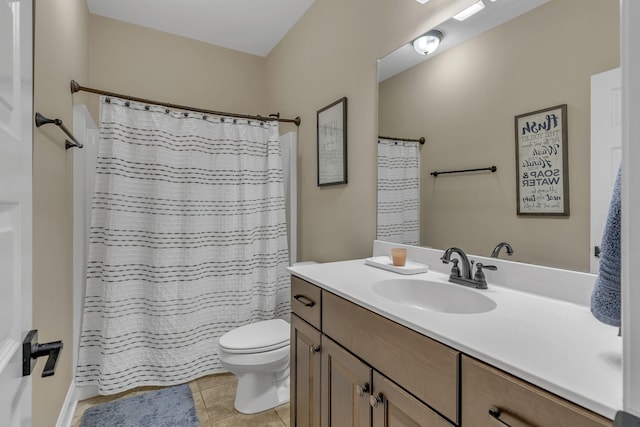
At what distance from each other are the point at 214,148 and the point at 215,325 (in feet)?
4.10

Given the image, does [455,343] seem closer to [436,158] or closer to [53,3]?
[436,158]

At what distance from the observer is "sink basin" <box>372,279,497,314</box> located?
1.13 m

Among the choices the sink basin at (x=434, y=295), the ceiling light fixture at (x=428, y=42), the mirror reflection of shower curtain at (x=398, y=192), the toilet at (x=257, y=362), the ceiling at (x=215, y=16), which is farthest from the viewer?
the ceiling at (x=215, y=16)

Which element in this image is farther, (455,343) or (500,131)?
(500,131)

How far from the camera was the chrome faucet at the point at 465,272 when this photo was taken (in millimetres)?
1177

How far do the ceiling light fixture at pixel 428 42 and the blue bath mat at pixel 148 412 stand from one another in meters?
2.24

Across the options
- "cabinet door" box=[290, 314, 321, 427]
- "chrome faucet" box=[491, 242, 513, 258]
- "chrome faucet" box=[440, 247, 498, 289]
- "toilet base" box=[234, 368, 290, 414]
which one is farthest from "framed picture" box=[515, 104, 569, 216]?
"toilet base" box=[234, 368, 290, 414]

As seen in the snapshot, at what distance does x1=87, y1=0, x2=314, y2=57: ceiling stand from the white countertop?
2320mm

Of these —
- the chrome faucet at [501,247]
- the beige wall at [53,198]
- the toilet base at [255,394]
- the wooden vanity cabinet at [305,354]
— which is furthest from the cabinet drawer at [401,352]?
the beige wall at [53,198]

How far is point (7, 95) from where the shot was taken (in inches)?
22.1

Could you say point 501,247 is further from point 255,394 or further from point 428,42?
point 255,394

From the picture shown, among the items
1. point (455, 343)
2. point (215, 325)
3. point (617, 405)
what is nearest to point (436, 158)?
point (455, 343)

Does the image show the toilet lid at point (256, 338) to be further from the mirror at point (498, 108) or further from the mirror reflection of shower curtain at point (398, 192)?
the mirror at point (498, 108)

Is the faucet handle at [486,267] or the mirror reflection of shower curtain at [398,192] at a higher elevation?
the mirror reflection of shower curtain at [398,192]
